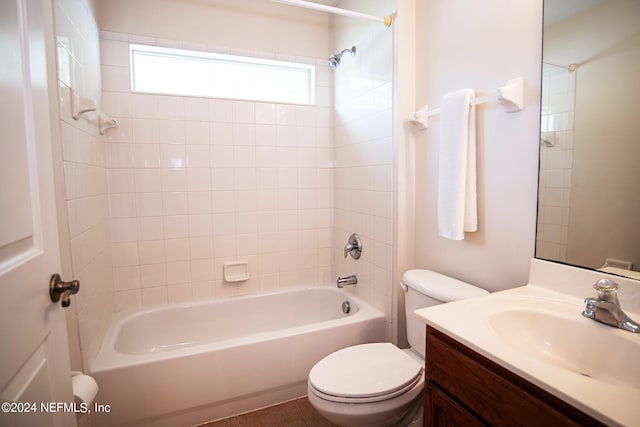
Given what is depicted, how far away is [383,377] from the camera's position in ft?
4.31

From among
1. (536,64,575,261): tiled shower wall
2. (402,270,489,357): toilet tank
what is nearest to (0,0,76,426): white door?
(402,270,489,357): toilet tank

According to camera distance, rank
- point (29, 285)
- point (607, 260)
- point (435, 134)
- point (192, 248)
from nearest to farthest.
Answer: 1. point (29, 285)
2. point (607, 260)
3. point (435, 134)
4. point (192, 248)

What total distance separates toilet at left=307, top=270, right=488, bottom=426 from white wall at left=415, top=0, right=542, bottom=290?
6.2 inches

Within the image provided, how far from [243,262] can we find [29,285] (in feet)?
5.88

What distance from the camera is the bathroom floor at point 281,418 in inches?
67.7

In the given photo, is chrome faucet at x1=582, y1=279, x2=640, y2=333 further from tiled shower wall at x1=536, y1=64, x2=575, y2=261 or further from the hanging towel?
the hanging towel

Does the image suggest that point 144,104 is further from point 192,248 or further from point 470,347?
point 470,347

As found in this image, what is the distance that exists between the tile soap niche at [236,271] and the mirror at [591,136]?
1.88 meters

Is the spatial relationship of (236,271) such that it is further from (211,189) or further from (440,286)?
(440,286)

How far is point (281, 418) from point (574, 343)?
1.47m

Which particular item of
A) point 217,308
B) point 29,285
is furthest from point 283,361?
point 29,285

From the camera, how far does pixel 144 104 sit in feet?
7.03

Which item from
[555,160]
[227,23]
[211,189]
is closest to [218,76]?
[227,23]

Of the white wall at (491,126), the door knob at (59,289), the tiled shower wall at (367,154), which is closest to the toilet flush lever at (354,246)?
the tiled shower wall at (367,154)
